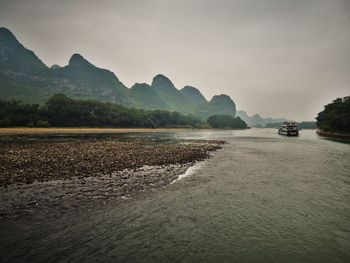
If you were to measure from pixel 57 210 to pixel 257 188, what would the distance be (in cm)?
1655

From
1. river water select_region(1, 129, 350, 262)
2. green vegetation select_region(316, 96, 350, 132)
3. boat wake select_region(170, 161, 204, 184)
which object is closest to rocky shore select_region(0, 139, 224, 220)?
boat wake select_region(170, 161, 204, 184)

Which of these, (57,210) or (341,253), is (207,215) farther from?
(57,210)

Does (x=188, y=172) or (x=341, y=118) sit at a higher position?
(x=341, y=118)

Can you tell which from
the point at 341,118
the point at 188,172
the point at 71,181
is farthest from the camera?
the point at 341,118

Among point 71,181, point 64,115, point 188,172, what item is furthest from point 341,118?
point 64,115

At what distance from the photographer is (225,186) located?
20.9 meters

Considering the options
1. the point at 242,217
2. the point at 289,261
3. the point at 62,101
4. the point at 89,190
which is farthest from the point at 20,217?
the point at 62,101

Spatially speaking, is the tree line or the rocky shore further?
the tree line

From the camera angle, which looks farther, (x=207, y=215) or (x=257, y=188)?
(x=257, y=188)

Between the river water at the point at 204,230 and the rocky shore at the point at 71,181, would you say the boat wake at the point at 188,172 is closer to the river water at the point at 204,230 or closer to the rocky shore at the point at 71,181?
the rocky shore at the point at 71,181

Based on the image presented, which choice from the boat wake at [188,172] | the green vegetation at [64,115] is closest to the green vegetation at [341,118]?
the boat wake at [188,172]

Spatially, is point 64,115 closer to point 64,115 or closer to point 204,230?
point 64,115

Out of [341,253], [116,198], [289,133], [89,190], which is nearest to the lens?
[341,253]

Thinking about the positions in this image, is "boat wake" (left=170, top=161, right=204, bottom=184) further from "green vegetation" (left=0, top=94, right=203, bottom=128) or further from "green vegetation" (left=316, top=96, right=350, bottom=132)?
"green vegetation" (left=0, top=94, right=203, bottom=128)
